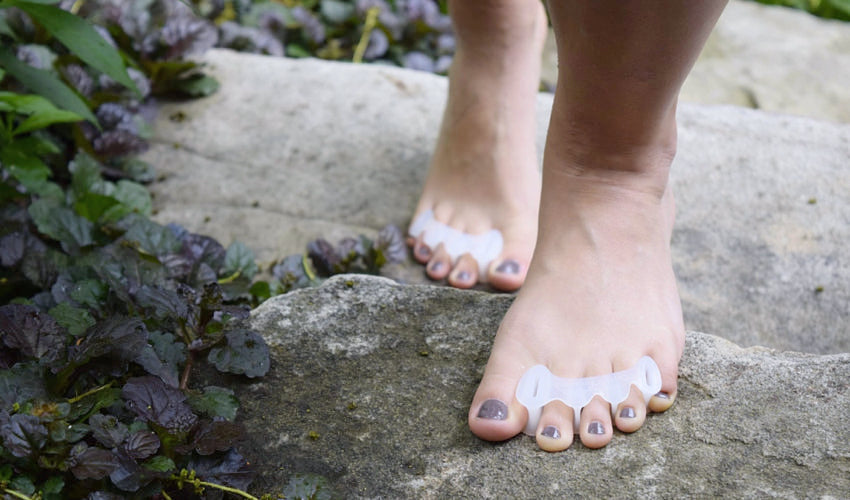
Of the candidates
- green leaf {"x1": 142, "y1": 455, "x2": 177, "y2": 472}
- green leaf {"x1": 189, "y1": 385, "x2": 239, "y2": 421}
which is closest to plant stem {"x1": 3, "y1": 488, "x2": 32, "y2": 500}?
green leaf {"x1": 142, "y1": 455, "x2": 177, "y2": 472}

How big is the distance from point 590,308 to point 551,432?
230 mm

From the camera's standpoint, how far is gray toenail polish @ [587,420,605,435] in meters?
1.19

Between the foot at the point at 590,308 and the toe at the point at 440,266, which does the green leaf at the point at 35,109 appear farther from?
the foot at the point at 590,308

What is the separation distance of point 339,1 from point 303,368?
7.82ft

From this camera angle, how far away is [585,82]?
1.23 metres

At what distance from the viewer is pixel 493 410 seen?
1.21 m

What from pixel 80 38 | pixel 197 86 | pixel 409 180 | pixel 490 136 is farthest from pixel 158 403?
pixel 197 86

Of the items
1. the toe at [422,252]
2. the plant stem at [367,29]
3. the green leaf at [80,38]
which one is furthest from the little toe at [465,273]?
the plant stem at [367,29]

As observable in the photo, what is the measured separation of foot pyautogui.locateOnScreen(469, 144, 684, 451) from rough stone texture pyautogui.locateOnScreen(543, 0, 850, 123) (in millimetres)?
1980

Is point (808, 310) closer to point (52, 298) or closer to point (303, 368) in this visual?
point (303, 368)

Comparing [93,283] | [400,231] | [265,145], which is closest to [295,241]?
[400,231]

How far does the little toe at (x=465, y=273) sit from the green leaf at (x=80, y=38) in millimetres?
838

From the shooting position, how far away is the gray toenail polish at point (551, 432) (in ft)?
3.93

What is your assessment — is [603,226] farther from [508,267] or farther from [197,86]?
[197,86]
